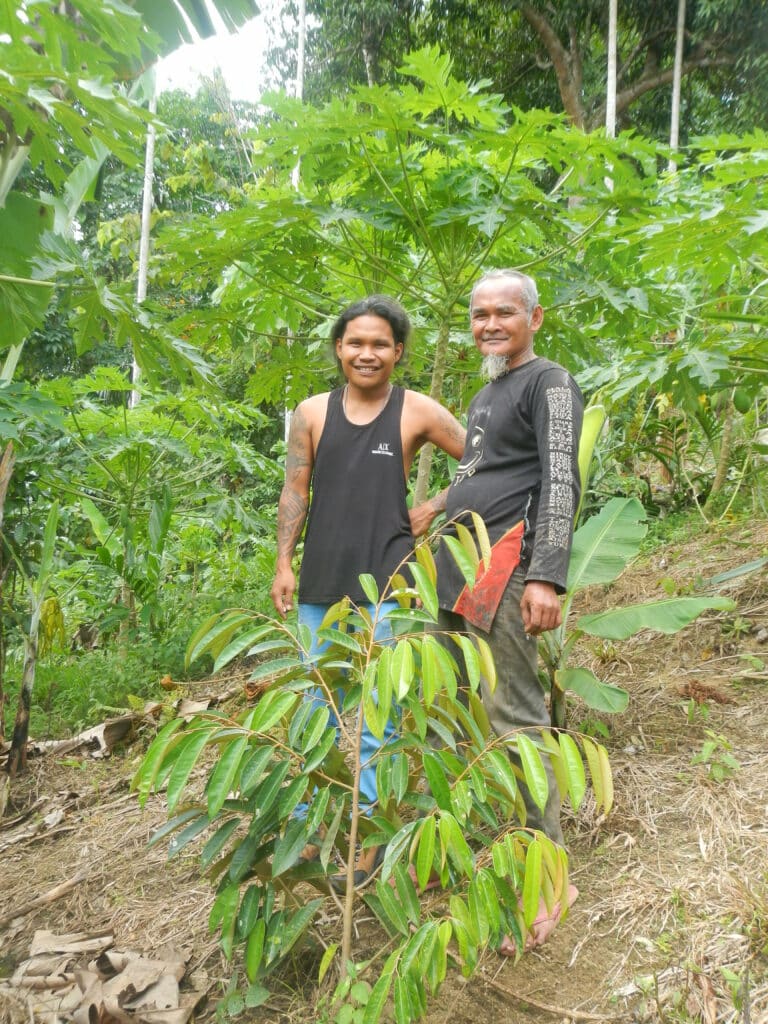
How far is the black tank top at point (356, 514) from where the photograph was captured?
261cm

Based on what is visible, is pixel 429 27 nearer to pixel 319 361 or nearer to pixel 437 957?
pixel 319 361

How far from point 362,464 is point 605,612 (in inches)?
42.7

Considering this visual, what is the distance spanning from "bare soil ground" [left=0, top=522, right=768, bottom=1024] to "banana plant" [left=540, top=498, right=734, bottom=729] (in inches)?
16.2

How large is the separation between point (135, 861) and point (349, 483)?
1.66 metres

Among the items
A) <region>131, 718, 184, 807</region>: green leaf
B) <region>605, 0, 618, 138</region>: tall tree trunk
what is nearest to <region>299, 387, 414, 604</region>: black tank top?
<region>131, 718, 184, 807</region>: green leaf

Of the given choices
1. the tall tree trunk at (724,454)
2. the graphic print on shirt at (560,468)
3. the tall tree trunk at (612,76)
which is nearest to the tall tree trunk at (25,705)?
the graphic print on shirt at (560,468)

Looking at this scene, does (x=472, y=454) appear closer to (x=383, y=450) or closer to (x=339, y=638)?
(x=383, y=450)

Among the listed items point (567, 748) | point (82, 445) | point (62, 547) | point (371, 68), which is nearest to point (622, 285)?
point (567, 748)

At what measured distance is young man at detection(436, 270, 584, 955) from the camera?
2240 mm

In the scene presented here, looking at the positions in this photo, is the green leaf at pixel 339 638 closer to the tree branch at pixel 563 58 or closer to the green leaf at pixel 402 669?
the green leaf at pixel 402 669

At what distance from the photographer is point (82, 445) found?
436cm

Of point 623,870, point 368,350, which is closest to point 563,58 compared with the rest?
point 368,350

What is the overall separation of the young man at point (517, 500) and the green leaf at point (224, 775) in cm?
85

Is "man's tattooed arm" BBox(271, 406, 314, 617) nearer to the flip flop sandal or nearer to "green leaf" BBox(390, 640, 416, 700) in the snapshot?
the flip flop sandal
